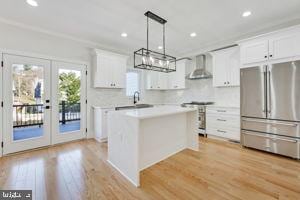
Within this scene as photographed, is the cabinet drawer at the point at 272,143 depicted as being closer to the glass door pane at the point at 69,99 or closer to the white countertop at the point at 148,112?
the white countertop at the point at 148,112

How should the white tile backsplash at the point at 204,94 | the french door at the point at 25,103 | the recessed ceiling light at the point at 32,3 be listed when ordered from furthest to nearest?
the white tile backsplash at the point at 204,94 < the french door at the point at 25,103 < the recessed ceiling light at the point at 32,3

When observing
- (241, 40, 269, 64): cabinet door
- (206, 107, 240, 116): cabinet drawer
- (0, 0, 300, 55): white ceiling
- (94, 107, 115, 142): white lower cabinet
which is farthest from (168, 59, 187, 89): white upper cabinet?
(94, 107, 115, 142): white lower cabinet

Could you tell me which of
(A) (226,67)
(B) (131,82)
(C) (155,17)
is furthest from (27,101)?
(A) (226,67)

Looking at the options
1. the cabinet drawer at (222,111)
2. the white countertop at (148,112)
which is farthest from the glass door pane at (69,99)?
the cabinet drawer at (222,111)

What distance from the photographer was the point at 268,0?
2518 millimetres

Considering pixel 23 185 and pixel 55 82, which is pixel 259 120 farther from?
pixel 55 82

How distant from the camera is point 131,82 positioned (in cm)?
549

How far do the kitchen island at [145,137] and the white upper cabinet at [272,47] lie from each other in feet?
6.10

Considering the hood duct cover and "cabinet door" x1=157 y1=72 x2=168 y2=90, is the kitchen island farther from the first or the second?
"cabinet door" x1=157 y1=72 x2=168 y2=90

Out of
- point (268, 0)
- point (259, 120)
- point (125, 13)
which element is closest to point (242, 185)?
point (259, 120)

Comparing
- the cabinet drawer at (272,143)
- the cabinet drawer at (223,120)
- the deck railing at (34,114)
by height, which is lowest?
the cabinet drawer at (272,143)

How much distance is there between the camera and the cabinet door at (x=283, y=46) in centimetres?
287

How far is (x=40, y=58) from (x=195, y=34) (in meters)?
3.93

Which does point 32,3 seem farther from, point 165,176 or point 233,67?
point 233,67
